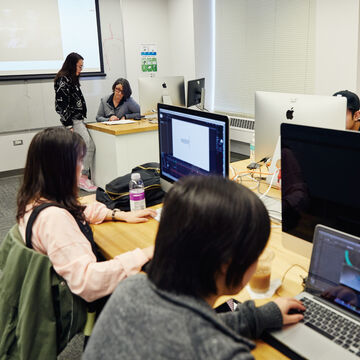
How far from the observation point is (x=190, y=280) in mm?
631

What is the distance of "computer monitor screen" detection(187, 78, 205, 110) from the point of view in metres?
3.95

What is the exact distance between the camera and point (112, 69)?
5.50m

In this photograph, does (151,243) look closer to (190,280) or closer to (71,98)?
(190,280)

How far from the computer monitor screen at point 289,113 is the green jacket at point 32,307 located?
3.96ft

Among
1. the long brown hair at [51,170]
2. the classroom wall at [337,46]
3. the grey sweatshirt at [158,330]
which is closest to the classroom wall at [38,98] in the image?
the classroom wall at [337,46]

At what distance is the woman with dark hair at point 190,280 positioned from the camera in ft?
1.90

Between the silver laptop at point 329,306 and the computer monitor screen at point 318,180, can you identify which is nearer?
the silver laptop at point 329,306

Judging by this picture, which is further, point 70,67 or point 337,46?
point 70,67

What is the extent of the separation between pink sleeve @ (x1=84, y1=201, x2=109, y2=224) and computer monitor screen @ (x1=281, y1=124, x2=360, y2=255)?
0.80m

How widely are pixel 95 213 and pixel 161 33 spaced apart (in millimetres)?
4840

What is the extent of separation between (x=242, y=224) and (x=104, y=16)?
5.32m

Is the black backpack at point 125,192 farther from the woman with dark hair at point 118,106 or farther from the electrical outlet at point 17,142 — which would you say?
the electrical outlet at point 17,142

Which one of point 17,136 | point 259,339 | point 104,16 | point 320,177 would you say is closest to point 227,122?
point 320,177

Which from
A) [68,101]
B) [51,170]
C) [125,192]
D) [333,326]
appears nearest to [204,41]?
[68,101]
